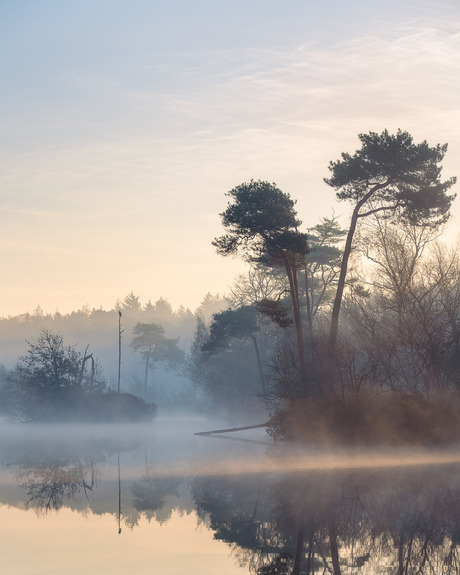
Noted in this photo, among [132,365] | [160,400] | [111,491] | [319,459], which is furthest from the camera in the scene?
[132,365]

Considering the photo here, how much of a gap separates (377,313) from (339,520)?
109 feet

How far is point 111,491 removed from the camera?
19.7m

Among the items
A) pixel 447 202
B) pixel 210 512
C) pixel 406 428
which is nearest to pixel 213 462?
pixel 406 428

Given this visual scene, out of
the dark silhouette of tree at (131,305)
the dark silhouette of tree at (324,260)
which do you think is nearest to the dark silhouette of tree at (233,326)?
the dark silhouette of tree at (324,260)

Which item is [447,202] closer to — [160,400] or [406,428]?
[406,428]

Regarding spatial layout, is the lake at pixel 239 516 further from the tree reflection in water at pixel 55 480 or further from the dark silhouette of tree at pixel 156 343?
the dark silhouette of tree at pixel 156 343

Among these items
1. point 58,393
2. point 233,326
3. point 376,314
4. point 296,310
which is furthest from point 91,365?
point 296,310

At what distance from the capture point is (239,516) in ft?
48.9

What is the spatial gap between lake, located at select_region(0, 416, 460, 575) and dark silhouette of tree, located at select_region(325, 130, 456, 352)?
15.8 metres

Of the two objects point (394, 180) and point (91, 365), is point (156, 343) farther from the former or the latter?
point (394, 180)

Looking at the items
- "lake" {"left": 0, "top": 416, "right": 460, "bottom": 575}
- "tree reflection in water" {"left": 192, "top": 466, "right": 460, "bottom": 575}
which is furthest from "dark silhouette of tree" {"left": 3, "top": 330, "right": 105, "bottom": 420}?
"tree reflection in water" {"left": 192, "top": 466, "right": 460, "bottom": 575}

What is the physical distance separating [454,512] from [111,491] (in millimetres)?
8734

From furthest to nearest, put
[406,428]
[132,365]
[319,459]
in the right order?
[132,365], [406,428], [319,459]

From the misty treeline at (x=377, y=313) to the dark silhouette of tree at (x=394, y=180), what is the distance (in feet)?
0.18
